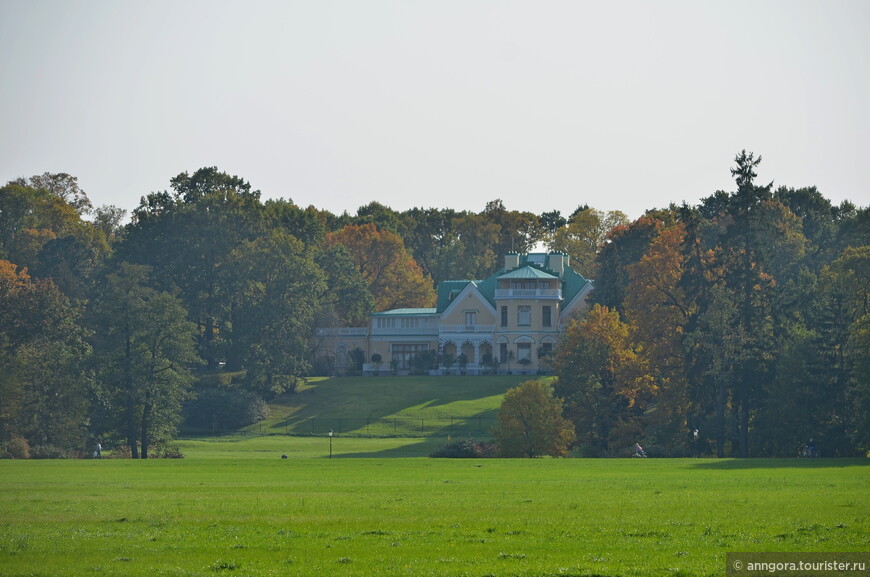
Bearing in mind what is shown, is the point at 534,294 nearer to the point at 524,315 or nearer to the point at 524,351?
the point at 524,315

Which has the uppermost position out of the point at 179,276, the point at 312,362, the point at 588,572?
the point at 179,276

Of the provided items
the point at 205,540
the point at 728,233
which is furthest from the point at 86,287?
the point at 205,540

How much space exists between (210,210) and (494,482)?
2698 inches

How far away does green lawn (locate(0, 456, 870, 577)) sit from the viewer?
19891mm

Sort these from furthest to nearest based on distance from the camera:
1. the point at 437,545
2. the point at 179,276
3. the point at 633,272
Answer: the point at 179,276 → the point at 633,272 → the point at 437,545

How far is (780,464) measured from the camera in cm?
4469

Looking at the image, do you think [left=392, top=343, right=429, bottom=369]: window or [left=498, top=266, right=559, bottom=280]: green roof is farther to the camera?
[left=392, top=343, right=429, bottom=369]: window

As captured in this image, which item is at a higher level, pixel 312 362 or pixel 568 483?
pixel 312 362

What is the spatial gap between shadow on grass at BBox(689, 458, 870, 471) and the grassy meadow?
15cm

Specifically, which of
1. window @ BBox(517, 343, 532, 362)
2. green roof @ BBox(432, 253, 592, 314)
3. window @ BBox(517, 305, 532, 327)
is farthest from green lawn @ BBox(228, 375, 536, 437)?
green roof @ BBox(432, 253, 592, 314)

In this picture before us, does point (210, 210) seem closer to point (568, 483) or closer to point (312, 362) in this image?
point (312, 362)

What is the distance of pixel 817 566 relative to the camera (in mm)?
18609

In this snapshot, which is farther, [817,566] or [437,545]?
Result: [437,545]

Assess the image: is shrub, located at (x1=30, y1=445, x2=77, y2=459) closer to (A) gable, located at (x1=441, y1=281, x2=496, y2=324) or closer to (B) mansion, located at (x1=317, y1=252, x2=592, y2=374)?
(B) mansion, located at (x1=317, y1=252, x2=592, y2=374)
